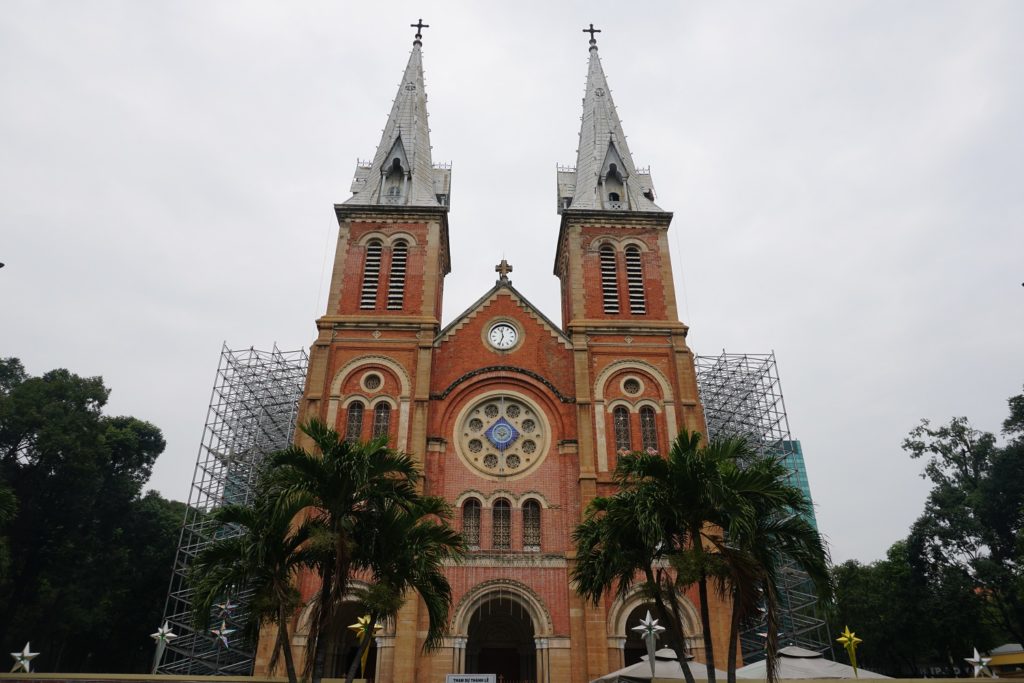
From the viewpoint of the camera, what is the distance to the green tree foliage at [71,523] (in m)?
31.7

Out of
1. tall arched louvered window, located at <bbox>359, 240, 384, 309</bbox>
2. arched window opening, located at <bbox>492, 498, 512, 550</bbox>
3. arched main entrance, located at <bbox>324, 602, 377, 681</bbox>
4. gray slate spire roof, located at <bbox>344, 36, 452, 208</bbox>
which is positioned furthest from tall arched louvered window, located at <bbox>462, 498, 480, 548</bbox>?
gray slate spire roof, located at <bbox>344, 36, 452, 208</bbox>

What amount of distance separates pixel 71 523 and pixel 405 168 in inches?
933

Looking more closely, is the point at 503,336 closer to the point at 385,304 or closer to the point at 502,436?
the point at 502,436

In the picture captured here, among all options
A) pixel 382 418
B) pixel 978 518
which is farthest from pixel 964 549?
pixel 382 418

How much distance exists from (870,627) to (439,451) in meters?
29.3

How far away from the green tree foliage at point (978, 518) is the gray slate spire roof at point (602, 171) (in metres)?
18.2

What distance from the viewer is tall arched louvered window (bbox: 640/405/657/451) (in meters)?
26.6


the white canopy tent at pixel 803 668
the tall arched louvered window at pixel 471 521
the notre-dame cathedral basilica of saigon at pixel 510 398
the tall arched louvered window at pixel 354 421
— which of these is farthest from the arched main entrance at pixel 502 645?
the white canopy tent at pixel 803 668

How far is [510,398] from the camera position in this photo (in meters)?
27.3

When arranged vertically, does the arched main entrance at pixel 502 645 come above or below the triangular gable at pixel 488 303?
below

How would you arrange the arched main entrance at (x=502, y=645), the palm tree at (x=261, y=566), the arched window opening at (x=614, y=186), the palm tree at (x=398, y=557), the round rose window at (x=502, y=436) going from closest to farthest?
1. the palm tree at (x=261, y=566)
2. the palm tree at (x=398, y=557)
3. the arched main entrance at (x=502, y=645)
4. the round rose window at (x=502, y=436)
5. the arched window opening at (x=614, y=186)

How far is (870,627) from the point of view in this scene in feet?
128

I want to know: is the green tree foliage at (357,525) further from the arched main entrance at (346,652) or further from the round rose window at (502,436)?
the arched main entrance at (346,652)

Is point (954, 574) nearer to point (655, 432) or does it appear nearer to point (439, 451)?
point (655, 432)
